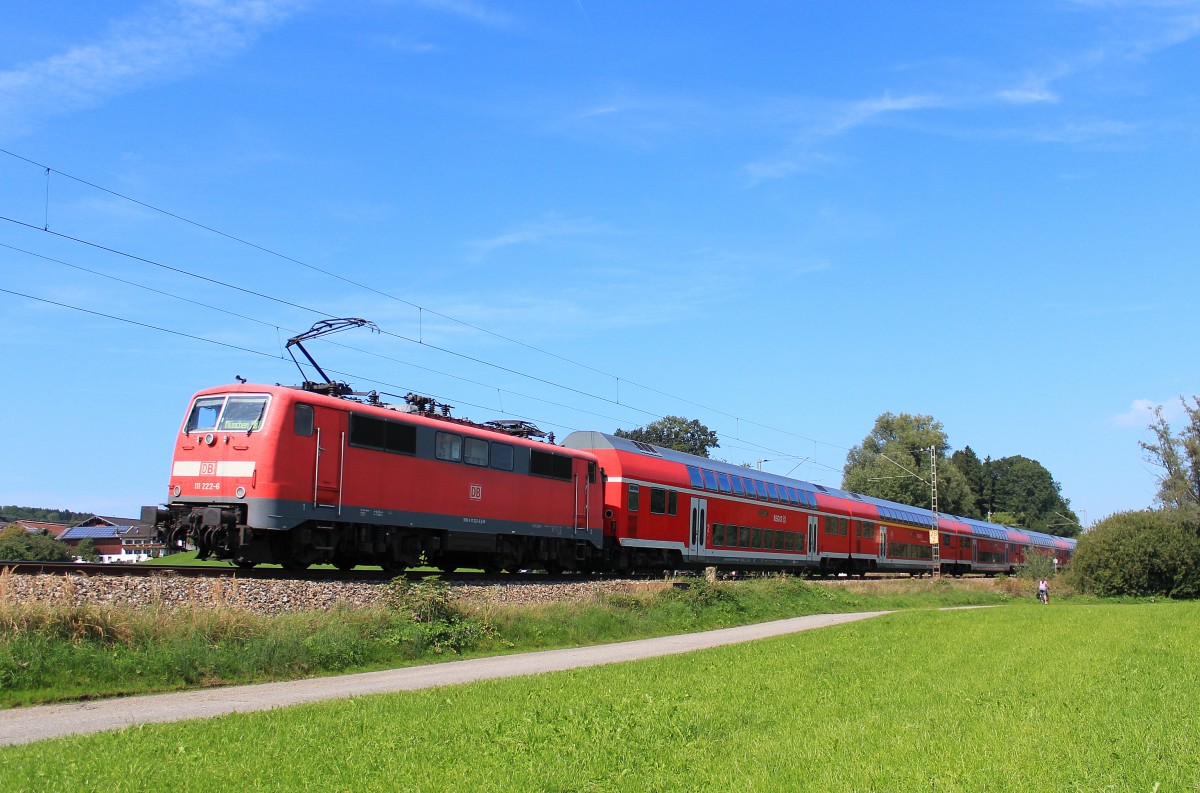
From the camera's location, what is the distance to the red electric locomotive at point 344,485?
2053 centimetres

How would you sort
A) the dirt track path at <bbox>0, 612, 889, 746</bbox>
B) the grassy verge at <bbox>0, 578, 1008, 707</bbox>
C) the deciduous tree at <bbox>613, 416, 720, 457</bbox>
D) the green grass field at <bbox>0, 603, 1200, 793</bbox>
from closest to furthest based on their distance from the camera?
the green grass field at <bbox>0, 603, 1200, 793</bbox> < the dirt track path at <bbox>0, 612, 889, 746</bbox> < the grassy verge at <bbox>0, 578, 1008, 707</bbox> < the deciduous tree at <bbox>613, 416, 720, 457</bbox>

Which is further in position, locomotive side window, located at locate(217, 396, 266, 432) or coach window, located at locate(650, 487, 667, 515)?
coach window, located at locate(650, 487, 667, 515)

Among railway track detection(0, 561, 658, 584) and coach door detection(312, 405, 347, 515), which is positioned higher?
coach door detection(312, 405, 347, 515)

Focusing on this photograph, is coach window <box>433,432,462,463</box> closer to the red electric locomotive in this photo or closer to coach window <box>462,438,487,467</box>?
the red electric locomotive

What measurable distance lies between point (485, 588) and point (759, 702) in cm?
1183

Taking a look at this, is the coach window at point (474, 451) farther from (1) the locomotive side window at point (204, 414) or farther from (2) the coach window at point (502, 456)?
(1) the locomotive side window at point (204, 414)

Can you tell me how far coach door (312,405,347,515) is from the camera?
21.5 meters

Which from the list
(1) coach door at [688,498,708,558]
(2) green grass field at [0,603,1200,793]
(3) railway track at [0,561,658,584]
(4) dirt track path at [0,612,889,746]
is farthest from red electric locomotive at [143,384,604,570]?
(1) coach door at [688,498,708,558]

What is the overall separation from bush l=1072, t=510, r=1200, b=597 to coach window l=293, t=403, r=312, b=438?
40.3 metres

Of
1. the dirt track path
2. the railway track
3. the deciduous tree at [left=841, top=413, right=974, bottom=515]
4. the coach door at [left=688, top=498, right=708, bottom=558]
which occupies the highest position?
the deciduous tree at [left=841, top=413, right=974, bottom=515]

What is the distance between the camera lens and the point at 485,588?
907 inches

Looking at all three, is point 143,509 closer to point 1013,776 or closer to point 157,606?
point 157,606

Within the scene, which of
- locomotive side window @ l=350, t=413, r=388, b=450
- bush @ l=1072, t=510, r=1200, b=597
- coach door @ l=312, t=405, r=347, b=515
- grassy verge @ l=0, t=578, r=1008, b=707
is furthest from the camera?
bush @ l=1072, t=510, r=1200, b=597

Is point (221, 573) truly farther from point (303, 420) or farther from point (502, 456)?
point (502, 456)
